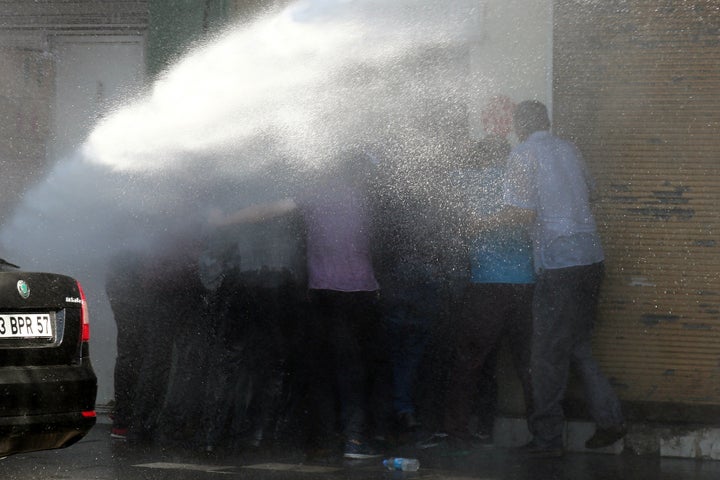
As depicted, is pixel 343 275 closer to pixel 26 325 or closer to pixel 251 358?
pixel 251 358

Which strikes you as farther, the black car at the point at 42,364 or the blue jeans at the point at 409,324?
the blue jeans at the point at 409,324

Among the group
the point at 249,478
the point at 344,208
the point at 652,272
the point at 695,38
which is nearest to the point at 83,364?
the point at 249,478

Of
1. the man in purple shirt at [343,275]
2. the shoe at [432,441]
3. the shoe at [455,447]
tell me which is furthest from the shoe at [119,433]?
the shoe at [455,447]

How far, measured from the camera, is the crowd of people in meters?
8.29

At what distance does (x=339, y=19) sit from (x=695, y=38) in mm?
2395

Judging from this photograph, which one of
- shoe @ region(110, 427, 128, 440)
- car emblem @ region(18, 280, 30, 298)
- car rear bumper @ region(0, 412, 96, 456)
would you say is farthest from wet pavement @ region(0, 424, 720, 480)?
car emblem @ region(18, 280, 30, 298)

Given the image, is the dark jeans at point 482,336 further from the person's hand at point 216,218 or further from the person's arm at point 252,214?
the person's hand at point 216,218

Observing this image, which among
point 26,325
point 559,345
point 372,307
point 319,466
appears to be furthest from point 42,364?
point 559,345

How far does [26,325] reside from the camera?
6180 millimetres

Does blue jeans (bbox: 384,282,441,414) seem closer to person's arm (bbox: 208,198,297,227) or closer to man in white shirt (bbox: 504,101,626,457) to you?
man in white shirt (bbox: 504,101,626,457)

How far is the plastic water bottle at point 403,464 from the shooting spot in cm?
761

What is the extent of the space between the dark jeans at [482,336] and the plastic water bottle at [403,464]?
0.99 m

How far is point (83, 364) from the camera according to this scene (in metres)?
6.55

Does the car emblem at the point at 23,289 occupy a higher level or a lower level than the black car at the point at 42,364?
higher
